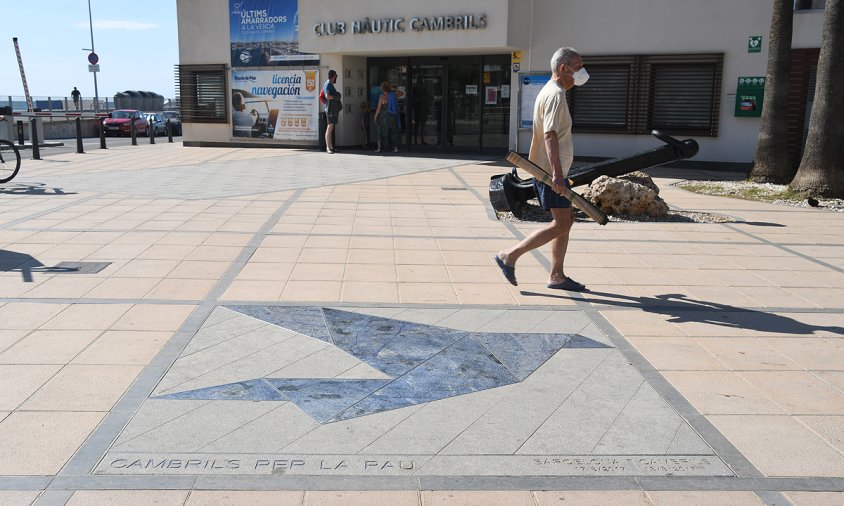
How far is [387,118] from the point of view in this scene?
2059 cm

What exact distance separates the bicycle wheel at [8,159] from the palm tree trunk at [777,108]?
43.6ft

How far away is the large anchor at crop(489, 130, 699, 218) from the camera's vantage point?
9289 millimetres

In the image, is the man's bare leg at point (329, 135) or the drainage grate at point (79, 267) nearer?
the drainage grate at point (79, 267)

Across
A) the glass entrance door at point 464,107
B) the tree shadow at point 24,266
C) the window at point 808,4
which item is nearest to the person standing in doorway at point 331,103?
the glass entrance door at point 464,107

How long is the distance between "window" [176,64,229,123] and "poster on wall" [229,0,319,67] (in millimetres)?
826

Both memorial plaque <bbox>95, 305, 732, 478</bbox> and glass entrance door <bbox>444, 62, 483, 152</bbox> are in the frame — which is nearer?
memorial plaque <bbox>95, 305, 732, 478</bbox>


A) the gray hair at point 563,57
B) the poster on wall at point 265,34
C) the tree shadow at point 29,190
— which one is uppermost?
the poster on wall at point 265,34

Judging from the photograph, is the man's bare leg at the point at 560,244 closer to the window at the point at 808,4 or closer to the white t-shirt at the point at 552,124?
the white t-shirt at the point at 552,124

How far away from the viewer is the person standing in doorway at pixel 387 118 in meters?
20.1

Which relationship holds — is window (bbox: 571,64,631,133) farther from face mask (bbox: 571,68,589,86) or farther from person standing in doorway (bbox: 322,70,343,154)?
face mask (bbox: 571,68,589,86)

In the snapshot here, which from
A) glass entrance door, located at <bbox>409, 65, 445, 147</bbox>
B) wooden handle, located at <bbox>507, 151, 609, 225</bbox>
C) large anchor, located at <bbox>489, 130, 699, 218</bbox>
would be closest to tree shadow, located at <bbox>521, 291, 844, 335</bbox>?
wooden handle, located at <bbox>507, 151, 609, 225</bbox>

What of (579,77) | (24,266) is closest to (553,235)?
(579,77)

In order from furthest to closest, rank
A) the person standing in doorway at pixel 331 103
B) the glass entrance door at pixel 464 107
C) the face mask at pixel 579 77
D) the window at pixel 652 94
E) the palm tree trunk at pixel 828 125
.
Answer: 1. the glass entrance door at pixel 464 107
2. the person standing in doorway at pixel 331 103
3. the window at pixel 652 94
4. the palm tree trunk at pixel 828 125
5. the face mask at pixel 579 77

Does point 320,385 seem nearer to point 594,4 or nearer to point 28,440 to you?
point 28,440
